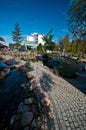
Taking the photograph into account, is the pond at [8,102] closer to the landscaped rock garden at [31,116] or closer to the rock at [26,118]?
the landscaped rock garden at [31,116]

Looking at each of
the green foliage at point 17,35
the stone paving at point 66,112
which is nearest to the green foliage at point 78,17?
the stone paving at point 66,112

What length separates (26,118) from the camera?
554 centimetres

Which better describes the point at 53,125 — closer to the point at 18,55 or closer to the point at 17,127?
the point at 17,127

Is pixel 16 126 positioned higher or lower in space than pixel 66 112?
lower

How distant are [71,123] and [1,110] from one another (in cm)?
354

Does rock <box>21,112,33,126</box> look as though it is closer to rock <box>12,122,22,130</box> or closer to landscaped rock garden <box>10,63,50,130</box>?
landscaped rock garden <box>10,63,50,130</box>

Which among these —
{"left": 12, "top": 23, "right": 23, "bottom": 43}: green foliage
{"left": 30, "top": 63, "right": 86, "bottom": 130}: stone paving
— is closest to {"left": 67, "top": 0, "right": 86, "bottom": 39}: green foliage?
{"left": 30, "top": 63, "right": 86, "bottom": 130}: stone paving

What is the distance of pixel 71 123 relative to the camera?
16.8 ft

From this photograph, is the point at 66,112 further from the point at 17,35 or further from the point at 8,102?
the point at 17,35

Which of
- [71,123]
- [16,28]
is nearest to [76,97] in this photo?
[71,123]

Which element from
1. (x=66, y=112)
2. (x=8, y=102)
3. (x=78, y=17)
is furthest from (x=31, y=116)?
(x=78, y=17)

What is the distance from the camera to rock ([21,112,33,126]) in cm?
535

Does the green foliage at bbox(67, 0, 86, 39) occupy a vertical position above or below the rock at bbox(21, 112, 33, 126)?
above

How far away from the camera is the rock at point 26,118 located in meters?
5.35
